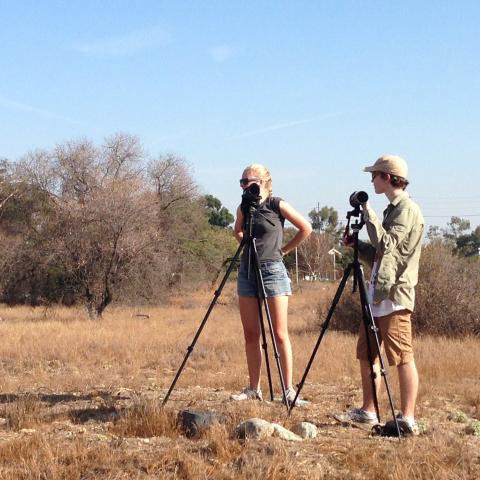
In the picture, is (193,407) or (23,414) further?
(193,407)

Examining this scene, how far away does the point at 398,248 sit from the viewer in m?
4.40

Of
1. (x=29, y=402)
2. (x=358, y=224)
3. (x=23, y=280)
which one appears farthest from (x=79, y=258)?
(x=358, y=224)

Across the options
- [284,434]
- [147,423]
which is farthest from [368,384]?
[147,423]

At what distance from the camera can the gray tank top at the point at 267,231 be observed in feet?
17.6

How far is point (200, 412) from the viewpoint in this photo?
4.36 m

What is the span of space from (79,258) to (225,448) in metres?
16.5

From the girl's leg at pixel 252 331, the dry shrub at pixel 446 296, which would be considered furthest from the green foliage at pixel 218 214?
the girl's leg at pixel 252 331

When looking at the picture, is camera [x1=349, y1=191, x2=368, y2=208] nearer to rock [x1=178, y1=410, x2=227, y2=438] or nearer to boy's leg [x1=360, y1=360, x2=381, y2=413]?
boy's leg [x1=360, y1=360, x2=381, y2=413]

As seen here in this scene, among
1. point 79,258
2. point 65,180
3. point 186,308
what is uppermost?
point 65,180

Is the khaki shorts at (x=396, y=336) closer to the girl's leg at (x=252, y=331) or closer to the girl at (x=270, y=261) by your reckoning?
the girl at (x=270, y=261)

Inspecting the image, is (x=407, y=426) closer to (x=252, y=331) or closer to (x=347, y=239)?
(x=347, y=239)

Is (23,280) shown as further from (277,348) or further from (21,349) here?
(277,348)

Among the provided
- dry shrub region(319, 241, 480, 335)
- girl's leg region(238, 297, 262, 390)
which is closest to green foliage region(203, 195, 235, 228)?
dry shrub region(319, 241, 480, 335)

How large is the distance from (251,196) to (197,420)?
1699mm
